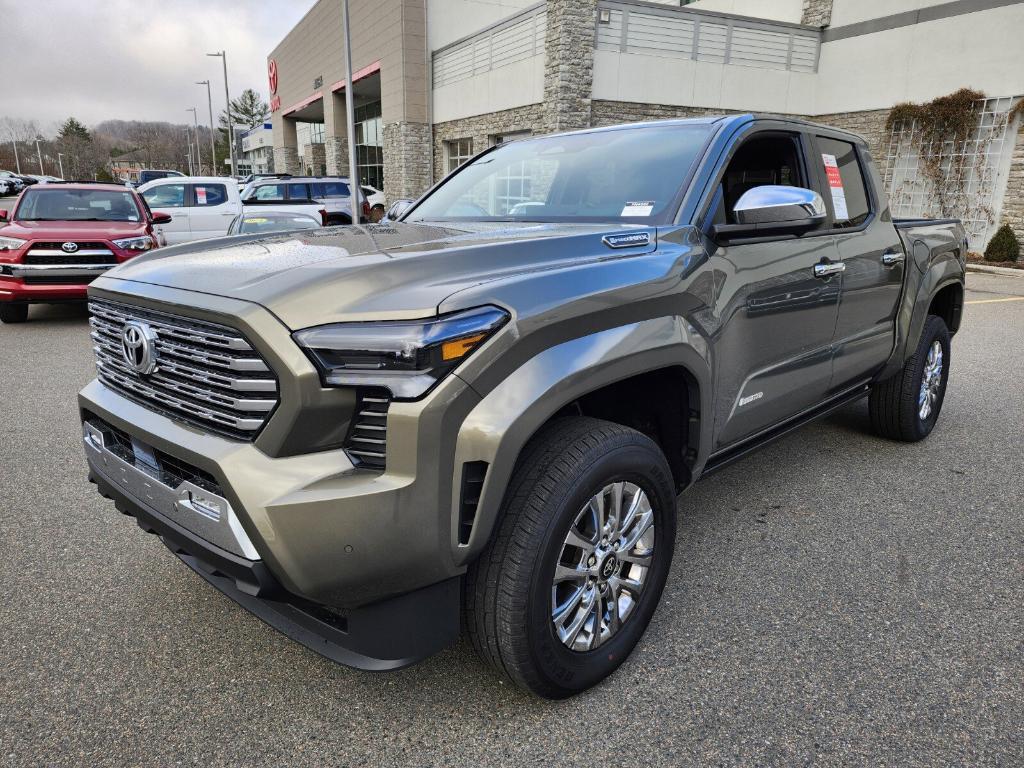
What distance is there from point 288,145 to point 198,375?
54.5 meters

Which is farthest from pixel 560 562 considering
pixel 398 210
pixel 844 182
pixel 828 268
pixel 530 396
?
pixel 844 182

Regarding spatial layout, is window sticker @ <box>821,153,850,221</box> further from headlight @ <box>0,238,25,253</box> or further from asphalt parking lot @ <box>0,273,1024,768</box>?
headlight @ <box>0,238,25,253</box>

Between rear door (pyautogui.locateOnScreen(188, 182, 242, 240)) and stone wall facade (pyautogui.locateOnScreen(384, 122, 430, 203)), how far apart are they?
12.8m

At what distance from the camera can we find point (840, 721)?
7.11 ft

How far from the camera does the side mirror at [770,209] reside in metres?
2.58

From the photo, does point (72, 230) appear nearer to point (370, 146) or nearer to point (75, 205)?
point (75, 205)

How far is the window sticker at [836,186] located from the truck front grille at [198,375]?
292 centimetres

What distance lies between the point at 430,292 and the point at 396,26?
97.1 ft

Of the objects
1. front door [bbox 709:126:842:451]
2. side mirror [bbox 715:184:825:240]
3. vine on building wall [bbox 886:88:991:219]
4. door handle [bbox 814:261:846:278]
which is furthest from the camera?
vine on building wall [bbox 886:88:991:219]

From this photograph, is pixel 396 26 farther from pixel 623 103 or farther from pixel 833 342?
pixel 833 342

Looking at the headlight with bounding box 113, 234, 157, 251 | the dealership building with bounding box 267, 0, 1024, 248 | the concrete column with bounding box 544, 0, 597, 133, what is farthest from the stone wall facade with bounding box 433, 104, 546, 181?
the headlight with bounding box 113, 234, 157, 251

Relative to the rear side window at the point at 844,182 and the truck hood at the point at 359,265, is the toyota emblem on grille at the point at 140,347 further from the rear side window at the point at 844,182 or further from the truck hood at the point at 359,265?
the rear side window at the point at 844,182

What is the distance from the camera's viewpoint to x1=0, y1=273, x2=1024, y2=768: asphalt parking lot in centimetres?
207

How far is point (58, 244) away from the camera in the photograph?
27.8 feet
